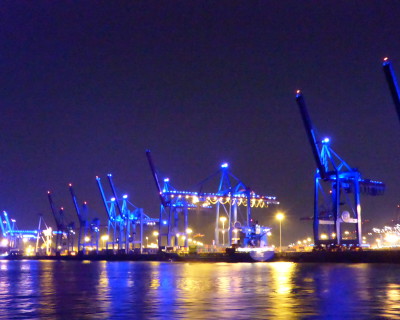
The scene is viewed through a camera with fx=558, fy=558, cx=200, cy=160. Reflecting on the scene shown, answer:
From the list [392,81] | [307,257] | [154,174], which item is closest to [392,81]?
[392,81]

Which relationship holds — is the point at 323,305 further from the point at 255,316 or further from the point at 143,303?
the point at 143,303

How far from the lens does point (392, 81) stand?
6525 cm

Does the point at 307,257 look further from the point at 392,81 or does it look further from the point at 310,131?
the point at 392,81

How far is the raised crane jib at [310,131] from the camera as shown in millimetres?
84188

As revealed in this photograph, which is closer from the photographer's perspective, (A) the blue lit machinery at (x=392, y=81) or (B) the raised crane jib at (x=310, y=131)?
(A) the blue lit machinery at (x=392, y=81)

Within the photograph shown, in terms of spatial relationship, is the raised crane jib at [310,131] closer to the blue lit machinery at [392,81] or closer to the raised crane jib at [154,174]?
the blue lit machinery at [392,81]

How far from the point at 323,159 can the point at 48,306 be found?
7192 centimetres

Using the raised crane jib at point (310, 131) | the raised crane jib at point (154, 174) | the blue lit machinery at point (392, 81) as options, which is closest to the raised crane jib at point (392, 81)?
the blue lit machinery at point (392, 81)

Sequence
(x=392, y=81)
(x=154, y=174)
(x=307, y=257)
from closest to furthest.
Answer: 1. (x=392, y=81)
2. (x=307, y=257)
3. (x=154, y=174)

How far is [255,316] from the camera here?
1538cm

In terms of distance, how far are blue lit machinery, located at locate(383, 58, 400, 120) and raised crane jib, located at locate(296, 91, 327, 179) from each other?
64.4ft

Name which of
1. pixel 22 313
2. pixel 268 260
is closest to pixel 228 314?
pixel 22 313

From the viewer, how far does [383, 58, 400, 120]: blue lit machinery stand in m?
65.1

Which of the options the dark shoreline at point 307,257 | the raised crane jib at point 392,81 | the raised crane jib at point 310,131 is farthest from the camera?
the raised crane jib at point 310,131
